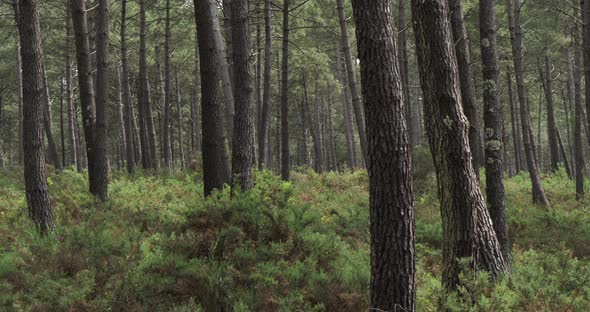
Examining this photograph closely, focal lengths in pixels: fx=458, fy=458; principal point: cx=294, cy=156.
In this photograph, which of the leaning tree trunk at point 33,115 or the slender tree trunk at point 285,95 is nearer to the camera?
the leaning tree trunk at point 33,115

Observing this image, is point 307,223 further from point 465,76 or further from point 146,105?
point 146,105

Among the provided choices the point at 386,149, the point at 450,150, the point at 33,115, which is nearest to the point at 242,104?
the point at 33,115

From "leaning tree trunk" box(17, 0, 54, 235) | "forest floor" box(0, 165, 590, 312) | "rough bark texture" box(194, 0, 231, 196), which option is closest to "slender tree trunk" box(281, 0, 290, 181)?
"rough bark texture" box(194, 0, 231, 196)

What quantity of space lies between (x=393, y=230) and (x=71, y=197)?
26.8ft

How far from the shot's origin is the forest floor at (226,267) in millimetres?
5098

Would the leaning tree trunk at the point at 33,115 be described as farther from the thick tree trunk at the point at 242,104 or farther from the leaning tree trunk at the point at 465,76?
the leaning tree trunk at the point at 465,76

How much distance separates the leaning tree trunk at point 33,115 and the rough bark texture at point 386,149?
5.77 m

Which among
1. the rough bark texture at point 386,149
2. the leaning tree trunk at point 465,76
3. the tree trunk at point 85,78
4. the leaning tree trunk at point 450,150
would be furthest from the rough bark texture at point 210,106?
the rough bark texture at point 386,149

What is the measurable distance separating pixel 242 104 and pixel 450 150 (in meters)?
4.29

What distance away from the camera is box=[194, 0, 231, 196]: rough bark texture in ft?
28.5

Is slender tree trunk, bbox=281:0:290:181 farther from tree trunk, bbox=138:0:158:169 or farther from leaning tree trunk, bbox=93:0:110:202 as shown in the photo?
tree trunk, bbox=138:0:158:169

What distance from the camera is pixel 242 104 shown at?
8.18 meters

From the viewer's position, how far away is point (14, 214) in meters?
8.49

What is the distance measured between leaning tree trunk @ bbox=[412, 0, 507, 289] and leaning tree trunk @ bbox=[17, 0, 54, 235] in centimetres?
604
